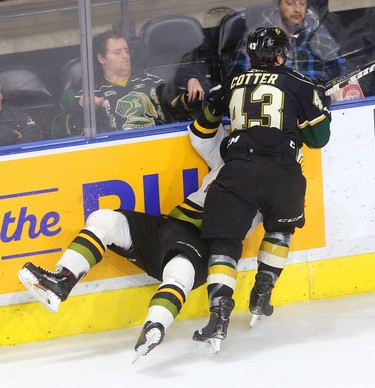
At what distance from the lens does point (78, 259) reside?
4.07 meters

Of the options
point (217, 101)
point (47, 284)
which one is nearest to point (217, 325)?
point (47, 284)

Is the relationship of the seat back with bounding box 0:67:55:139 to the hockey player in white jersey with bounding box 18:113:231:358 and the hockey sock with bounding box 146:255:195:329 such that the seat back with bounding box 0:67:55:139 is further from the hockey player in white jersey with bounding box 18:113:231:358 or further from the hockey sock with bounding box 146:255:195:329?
the hockey sock with bounding box 146:255:195:329

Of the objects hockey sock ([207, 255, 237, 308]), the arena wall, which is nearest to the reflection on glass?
the arena wall

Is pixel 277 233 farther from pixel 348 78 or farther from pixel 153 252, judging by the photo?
pixel 348 78

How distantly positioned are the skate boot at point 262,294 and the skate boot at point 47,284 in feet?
2.31

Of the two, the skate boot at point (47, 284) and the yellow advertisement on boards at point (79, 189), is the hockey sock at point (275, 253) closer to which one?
the yellow advertisement on boards at point (79, 189)

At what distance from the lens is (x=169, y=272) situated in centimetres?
406

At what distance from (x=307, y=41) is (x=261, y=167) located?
2.42 ft

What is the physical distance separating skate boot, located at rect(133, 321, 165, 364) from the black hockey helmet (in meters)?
1.07

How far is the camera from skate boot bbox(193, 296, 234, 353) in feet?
13.0

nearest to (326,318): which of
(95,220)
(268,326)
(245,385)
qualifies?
(268,326)

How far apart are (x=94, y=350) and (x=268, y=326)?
67 cm

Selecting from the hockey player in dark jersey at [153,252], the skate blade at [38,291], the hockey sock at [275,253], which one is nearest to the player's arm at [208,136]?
the hockey player in dark jersey at [153,252]

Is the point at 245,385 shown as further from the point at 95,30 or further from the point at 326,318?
the point at 95,30
